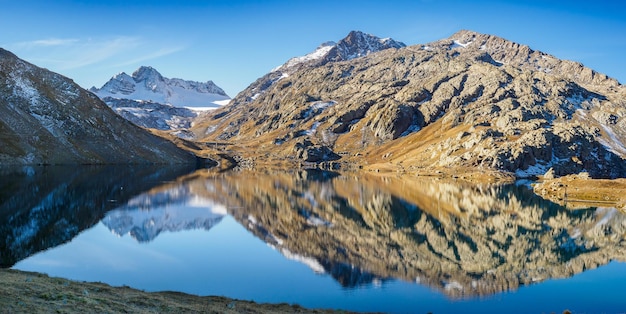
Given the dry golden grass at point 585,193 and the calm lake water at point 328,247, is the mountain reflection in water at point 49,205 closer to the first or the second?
the calm lake water at point 328,247

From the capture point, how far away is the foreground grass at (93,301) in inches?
1010

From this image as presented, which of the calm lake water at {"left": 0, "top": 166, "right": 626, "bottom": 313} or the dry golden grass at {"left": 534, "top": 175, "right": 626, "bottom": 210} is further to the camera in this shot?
the dry golden grass at {"left": 534, "top": 175, "right": 626, "bottom": 210}

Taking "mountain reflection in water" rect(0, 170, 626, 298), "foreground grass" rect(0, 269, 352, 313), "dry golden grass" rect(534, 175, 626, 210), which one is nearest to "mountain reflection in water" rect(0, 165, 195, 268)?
"mountain reflection in water" rect(0, 170, 626, 298)

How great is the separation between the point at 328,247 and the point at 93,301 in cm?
4551

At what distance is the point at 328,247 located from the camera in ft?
233

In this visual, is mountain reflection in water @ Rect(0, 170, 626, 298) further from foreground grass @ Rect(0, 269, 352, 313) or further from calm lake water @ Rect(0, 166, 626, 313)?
foreground grass @ Rect(0, 269, 352, 313)

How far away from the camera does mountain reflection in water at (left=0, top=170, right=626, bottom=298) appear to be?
58094 mm

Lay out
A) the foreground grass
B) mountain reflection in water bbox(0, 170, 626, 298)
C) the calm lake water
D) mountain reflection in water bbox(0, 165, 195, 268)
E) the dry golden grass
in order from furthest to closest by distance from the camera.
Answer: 1. the dry golden grass
2. mountain reflection in water bbox(0, 165, 195, 268)
3. mountain reflection in water bbox(0, 170, 626, 298)
4. the calm lake water
5. the foreground grass

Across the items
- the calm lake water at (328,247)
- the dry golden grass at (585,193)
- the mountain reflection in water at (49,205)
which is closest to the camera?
the calm lake water at (328,247)

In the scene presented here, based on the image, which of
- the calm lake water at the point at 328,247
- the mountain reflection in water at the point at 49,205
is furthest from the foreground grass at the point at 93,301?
the mountain reflection in water at the point at 49,205

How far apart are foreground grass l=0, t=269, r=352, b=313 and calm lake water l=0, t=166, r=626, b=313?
6194 mm

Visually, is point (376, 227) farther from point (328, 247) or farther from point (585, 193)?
point (585, 193)

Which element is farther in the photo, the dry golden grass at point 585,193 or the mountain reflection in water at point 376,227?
the dry golden grass at point 585,193

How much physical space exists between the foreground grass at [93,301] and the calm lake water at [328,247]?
6.19 metres
